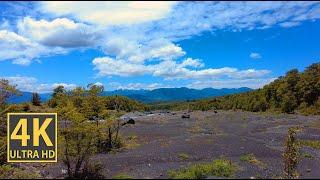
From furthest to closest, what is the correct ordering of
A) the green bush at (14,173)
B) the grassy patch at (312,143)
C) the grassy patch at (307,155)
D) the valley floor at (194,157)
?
the grassy patch at (312,143)
the grassy patch at (307,155)
the valley floor at (194,157)
the green bush at (14,173)

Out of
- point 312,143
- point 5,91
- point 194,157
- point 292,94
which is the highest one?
point 292,94

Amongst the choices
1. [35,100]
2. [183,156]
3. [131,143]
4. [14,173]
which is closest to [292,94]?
[35,100]

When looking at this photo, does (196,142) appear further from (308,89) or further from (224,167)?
(308,89)

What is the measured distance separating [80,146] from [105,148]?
47.8ft

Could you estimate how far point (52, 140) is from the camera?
2330 cm

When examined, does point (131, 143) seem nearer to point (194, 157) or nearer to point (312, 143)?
point (194, 157)

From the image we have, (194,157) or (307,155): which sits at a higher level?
(194,157)

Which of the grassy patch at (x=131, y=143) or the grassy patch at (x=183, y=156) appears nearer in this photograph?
the grassy patch at (x=183, y=156)

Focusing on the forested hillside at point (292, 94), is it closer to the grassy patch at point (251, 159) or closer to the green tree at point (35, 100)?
the green tree at point (35, 100)

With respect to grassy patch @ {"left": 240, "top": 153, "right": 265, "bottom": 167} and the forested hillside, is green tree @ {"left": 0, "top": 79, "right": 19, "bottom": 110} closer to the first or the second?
grassy patch @ {"left": 240, "top": 153, "right": 265, "bottom": 167}

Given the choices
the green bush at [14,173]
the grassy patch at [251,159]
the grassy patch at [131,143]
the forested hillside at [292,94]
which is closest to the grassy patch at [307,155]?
the grassy patch at [251,159]

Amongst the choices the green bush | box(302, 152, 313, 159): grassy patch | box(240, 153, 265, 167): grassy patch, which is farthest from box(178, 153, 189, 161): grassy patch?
the green bush

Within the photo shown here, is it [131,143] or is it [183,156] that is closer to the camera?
[183,156]

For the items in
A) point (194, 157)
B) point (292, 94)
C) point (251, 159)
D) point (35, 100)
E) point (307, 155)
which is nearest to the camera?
point (251, 159)
